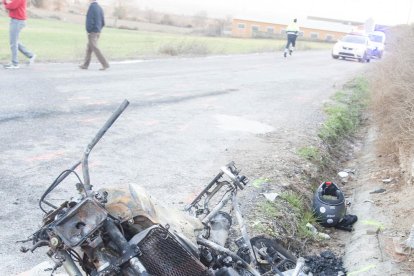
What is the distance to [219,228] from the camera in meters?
4.01

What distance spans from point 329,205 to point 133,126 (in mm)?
3524

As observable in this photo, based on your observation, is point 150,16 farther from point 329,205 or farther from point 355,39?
point 329,205

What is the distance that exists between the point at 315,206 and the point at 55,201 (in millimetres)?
3386

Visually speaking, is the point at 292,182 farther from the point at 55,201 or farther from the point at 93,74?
the point at 93,74

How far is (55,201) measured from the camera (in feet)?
17.4

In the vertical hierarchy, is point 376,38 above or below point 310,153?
below

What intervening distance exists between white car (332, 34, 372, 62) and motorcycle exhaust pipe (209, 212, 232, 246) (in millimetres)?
26120

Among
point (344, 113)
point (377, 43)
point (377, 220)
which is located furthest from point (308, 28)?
point (377, 220)

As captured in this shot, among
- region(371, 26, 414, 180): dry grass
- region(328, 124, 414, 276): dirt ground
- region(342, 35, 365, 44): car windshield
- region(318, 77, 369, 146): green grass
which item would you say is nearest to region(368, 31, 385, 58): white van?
region(342, 35, 365, 44): car windshield

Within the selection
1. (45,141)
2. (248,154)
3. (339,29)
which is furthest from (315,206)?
(339,29)

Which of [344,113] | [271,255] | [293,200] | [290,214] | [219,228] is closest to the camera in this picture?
[219,228]

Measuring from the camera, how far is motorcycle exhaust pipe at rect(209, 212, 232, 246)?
3.86m

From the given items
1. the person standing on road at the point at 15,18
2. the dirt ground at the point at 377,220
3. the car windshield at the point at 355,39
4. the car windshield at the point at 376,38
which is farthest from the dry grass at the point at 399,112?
the car windshield at the point at 376,38

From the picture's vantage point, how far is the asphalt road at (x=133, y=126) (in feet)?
19.1
